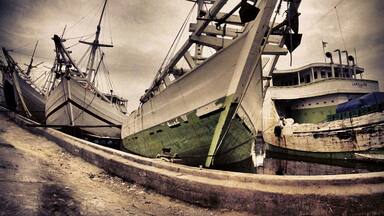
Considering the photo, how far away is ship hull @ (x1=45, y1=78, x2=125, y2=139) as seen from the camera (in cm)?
1305

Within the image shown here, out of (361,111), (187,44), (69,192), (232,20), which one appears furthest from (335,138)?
(69,192)

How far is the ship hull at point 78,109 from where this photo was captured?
→ 13.0 meters

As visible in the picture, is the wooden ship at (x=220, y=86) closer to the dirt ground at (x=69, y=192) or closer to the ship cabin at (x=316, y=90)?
the dirt ground at (x=69, y=192)

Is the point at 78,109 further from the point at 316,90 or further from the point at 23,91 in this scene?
the point at 316,90

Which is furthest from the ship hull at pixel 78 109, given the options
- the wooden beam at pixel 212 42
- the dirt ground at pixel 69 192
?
the dirt ground at pixel 69 192

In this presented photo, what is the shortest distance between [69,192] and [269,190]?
9.75ft

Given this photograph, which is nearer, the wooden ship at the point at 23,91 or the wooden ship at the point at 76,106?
the wooden ship at the point at 76,106

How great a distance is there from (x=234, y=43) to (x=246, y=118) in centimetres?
234

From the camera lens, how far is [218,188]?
12.0 ft

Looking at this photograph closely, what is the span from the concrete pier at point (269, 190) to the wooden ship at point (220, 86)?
1886 mm

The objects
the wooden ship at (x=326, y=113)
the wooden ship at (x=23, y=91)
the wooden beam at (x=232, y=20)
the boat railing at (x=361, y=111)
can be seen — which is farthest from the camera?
the wooden ship at (x=23, y=91)

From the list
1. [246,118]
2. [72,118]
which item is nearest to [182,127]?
[246,118]

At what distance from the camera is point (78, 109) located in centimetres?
1346

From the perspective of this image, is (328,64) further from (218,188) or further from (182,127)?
(218,188)
